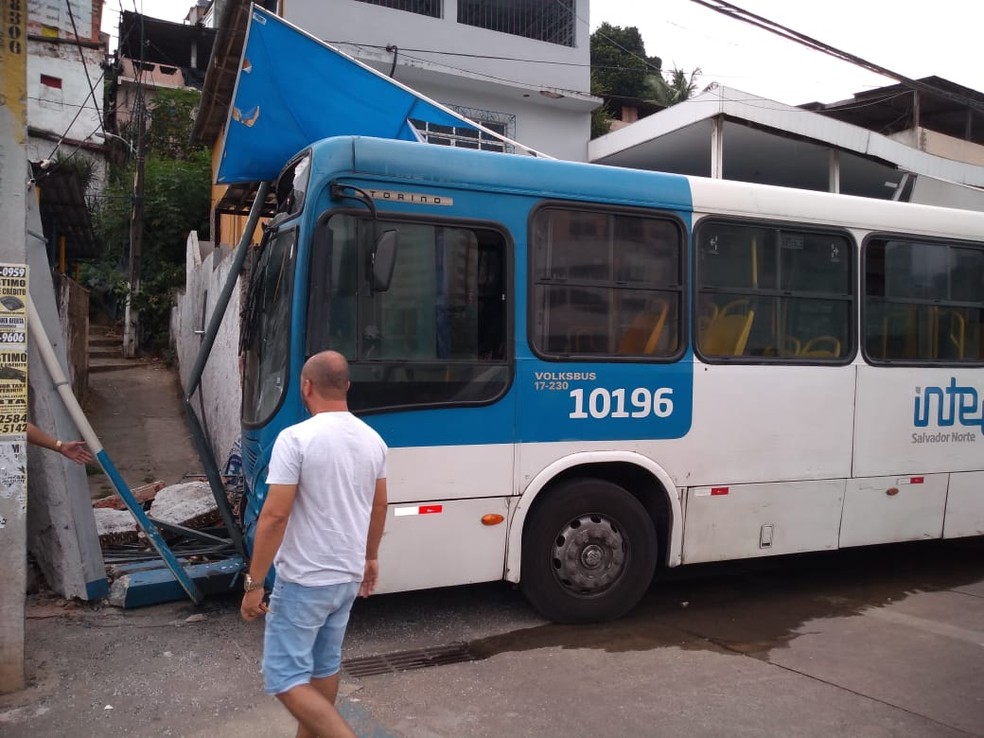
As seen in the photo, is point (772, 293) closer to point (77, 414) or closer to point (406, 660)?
point (406, 660)

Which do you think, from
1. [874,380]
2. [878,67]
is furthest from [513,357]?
[878,67]

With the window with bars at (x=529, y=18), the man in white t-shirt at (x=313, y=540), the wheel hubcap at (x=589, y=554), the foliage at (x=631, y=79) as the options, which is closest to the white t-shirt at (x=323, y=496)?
the man in white t-shirt at (x=313, y=540)

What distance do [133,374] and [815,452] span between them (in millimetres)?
13702

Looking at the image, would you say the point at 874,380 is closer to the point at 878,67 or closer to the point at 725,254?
the point at 725,254

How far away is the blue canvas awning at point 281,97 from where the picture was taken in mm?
5855

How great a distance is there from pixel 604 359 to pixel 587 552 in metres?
1.28

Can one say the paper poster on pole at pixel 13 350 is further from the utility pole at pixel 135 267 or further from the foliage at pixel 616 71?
the foliage at pixel 616 71

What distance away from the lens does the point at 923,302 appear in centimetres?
664

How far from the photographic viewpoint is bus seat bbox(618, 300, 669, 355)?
5.52 metres

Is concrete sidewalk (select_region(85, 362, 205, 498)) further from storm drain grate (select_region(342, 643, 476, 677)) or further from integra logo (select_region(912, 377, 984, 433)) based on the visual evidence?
integra logo (select_region(912, 377, 984, 433))

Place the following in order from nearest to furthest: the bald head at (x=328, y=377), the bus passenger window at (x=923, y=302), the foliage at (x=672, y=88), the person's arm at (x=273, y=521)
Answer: the person's arm at (x=273, y=521)
the bald head at (x=328, y=377)
the bus passenger window at (x=923, y=302)
the foliage at (x=672, y=88)

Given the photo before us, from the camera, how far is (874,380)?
6.35 meters

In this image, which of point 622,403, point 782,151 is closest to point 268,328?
point 622,403

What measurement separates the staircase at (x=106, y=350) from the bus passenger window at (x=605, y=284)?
13.1 m
